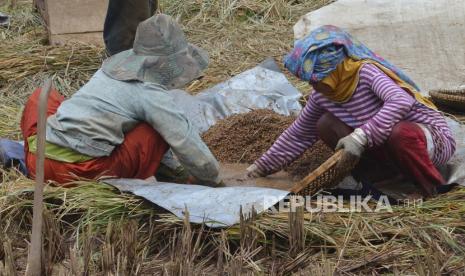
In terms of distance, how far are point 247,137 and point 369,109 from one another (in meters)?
0.98

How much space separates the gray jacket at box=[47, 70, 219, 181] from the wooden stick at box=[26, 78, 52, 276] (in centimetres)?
78

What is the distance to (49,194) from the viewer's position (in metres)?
4.13

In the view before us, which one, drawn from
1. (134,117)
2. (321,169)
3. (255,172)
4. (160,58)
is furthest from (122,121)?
(321,169)

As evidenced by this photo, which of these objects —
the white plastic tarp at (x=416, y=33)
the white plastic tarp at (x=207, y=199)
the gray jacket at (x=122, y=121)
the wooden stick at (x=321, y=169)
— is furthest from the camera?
the white plastic tarp at (x=416, y=33)

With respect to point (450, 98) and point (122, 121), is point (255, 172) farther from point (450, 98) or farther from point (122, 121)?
point (450, 98)

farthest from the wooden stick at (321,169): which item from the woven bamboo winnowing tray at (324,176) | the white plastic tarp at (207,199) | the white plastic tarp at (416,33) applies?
the white plastic tarp at (416,33)

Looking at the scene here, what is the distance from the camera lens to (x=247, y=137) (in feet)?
16.6

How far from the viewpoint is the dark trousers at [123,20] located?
6.23 meters

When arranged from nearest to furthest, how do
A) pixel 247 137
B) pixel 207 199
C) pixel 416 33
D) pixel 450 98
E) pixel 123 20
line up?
pixel 207 199 < pixel 247 137 < pixel 450 98 < pixel 416 33 < pixel 123 20

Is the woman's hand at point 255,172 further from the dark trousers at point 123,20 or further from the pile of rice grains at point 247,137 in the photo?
the dark trousers at point 123,20

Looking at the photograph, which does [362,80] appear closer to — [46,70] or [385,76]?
[385,76]

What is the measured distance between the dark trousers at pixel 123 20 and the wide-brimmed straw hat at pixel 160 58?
2.00 m

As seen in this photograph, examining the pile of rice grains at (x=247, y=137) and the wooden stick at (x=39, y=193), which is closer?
the wooden stick at (x=39, y=193)

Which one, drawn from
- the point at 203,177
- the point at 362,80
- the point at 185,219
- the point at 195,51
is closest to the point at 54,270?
the point at 185,219
